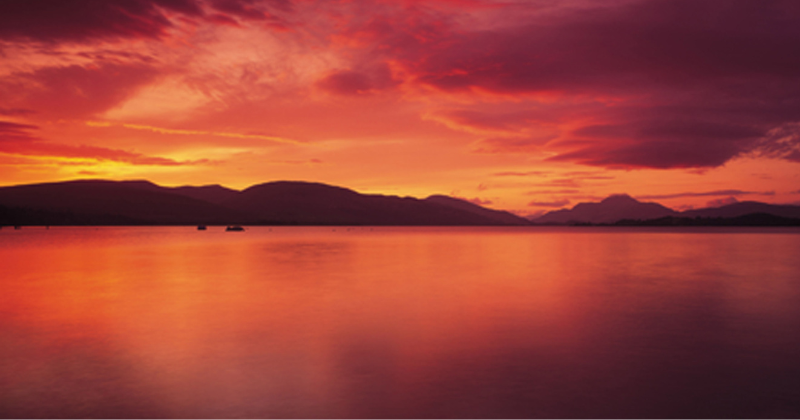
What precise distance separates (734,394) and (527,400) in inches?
159

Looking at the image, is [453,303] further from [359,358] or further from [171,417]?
[171,417]

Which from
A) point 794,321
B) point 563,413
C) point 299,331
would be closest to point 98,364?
point 299,331

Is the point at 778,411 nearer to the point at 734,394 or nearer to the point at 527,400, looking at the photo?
the point at 734,394

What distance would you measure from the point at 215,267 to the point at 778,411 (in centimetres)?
3825

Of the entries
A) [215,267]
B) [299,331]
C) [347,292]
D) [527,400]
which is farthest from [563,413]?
[215,267]

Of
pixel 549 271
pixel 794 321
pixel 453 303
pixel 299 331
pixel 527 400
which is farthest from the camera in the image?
pixel 549 271

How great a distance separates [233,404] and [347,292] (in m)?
16.8

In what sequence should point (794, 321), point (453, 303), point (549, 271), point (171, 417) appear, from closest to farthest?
point (171, 417) < point (794, 321) < point (453, 303) < point (549, 271)

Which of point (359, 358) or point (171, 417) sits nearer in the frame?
point (171, 417)

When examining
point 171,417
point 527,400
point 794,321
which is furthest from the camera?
point 794,321

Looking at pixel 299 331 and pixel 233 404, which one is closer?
pixel 233 404

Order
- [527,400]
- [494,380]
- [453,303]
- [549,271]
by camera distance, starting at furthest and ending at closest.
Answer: [549,271], [453,303], [494,380], [527,400]

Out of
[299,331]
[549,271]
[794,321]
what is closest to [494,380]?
[299,331]

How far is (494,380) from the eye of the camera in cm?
1132
